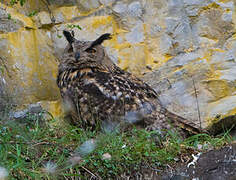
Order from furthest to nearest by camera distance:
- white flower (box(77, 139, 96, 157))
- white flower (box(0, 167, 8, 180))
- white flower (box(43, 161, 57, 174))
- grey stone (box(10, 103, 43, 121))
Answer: grey stone (box(10, 103, 43, 121))
white flower (box(77, 139, 96, 157))
white flower (box(43, 161, 57, 174))
white flower (box(0, 167, 8, 180))

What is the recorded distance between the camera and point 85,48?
388 cm

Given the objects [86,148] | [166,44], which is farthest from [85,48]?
[86,148]

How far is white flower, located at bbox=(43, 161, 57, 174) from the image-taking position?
7.61ft

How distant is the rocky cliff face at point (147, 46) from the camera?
3.87 metres

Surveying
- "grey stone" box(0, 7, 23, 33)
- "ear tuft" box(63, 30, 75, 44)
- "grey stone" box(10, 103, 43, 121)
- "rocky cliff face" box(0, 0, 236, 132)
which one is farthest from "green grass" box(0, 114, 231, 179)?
"grey stone" box(0, 7, 23, 33)

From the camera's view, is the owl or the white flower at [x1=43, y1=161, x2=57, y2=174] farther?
the owl

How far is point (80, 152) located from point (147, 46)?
2013mm

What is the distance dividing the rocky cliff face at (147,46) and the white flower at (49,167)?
151 centimetres

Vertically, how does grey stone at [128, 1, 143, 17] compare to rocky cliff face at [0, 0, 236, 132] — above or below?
above

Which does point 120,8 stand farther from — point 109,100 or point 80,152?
point 80,152

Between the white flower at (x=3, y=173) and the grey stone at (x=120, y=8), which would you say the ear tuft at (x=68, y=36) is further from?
the white flower at (x=3, y=173)

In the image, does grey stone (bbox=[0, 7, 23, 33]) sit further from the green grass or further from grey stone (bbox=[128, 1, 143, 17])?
the green grass


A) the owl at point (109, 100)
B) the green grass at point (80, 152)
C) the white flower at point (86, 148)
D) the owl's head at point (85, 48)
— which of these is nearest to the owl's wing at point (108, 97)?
the owl at point (109, 100)

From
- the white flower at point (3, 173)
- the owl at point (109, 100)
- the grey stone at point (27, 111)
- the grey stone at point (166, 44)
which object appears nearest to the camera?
the white flower at point (3, 173)
